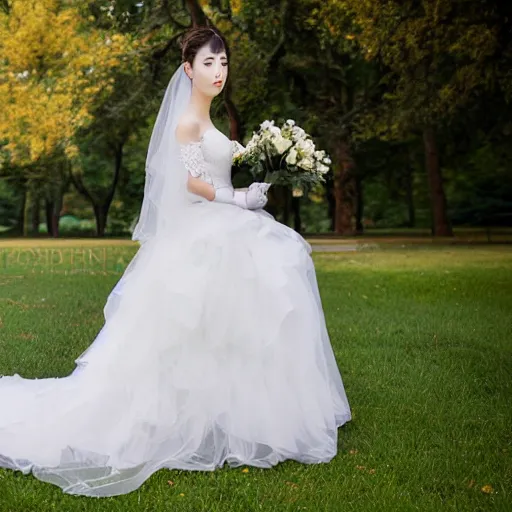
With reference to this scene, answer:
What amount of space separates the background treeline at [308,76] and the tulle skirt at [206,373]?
13.7 m

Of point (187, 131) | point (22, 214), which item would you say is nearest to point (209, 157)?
point (187, 131)

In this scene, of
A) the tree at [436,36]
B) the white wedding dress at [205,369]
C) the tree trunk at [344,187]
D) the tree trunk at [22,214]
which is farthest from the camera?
the tree trunk at [22,214]

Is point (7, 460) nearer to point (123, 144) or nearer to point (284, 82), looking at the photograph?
point (284, 82)

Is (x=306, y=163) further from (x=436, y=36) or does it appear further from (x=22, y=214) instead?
(x=22, y=214)

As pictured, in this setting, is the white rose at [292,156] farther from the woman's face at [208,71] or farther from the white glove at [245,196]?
the woman's face at [208,71]

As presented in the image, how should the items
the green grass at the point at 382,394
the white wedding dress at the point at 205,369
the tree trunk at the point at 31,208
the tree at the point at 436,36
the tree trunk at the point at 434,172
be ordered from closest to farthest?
the green grass at the point at 382,394 < the white wedding dress at the point at 205,369 < the tree at the point at 436,36 < the tree trunk at the point at 434,172 < the tree trunk at the point at 31,208

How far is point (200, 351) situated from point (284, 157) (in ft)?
4.23

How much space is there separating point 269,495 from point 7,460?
153 centimetres

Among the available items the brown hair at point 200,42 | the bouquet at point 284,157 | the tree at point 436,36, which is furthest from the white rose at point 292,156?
the tree at point 436,36

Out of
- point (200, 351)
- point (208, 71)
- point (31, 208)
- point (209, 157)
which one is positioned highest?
point (208, 71)

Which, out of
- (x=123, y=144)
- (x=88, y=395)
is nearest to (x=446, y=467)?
(x=88, y=395)

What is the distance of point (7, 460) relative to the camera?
452 centimetres

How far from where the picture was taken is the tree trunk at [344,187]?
92.9ft

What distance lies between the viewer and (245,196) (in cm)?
483
